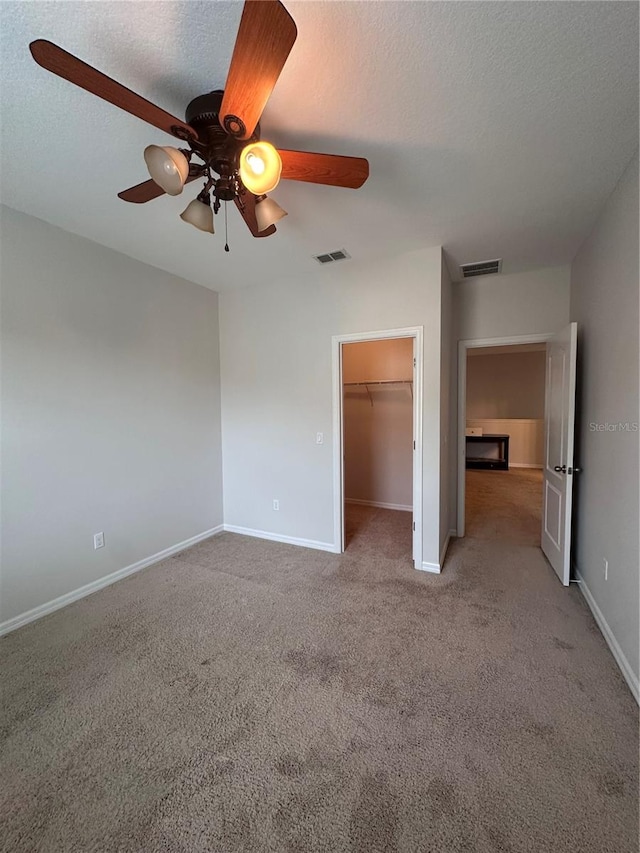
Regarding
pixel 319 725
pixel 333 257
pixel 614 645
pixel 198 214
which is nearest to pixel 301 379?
pixel 333 257

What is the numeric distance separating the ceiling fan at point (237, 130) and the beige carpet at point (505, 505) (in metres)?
3.59

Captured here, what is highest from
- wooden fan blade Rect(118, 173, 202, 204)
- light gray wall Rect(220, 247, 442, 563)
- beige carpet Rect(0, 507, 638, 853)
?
wooden fan blade Rect(118, 173, 202, 204)

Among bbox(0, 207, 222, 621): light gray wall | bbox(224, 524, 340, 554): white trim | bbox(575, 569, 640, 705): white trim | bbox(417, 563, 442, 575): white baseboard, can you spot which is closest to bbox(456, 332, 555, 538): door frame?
bbox(417, 563, 442, 575): white baseboard

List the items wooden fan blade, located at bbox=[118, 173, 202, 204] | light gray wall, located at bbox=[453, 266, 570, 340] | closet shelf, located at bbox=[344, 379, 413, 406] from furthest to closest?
closet shelf, located at bbox=[344, 379, 413, 406], light gray wall, located at bbox=[453, 266, 570, 340], wooden fan blade, located at bbox=[118, 173, 202, 204]

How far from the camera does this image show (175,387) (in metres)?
3.31

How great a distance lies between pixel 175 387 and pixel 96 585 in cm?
178

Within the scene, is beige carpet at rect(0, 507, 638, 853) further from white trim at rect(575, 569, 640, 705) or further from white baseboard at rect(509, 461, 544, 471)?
white baseboard at rect(509, 461, 544, 471)

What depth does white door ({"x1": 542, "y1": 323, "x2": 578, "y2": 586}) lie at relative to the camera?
2.55m

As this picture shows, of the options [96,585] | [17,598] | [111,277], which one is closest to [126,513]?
[96,585]

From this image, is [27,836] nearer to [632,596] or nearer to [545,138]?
[632,596]

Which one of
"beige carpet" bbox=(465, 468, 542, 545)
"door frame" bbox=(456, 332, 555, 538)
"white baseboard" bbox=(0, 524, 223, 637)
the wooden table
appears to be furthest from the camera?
the wooden table

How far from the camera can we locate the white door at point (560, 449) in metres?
2.55

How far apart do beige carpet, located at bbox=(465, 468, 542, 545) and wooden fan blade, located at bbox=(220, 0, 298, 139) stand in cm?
385

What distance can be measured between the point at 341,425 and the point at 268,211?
1.97 meters
